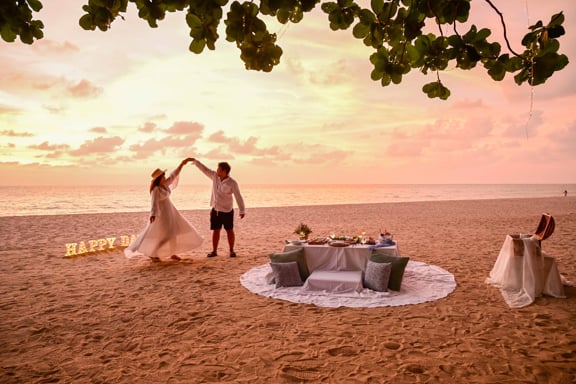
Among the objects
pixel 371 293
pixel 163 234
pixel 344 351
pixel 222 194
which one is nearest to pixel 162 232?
pixel 163 234

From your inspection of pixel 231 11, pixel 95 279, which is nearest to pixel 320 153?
pixel 95 279

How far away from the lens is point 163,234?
8273mm

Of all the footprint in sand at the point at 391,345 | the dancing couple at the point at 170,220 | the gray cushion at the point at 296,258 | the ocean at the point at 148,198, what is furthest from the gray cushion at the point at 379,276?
the ocean at the point at 148,198

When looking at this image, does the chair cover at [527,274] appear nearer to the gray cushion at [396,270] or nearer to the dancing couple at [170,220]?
the gray cushion at [396,270]

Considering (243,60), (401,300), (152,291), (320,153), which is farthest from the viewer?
(320,153)

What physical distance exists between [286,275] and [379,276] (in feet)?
5.44

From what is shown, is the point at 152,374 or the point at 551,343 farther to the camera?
the point at 551,343

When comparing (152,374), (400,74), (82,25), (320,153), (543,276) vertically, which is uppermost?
(320,153)

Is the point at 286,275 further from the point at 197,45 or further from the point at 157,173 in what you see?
the point at 197,45

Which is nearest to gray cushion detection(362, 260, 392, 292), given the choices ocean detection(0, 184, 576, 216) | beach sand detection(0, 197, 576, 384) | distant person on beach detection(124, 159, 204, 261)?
beach sand detection(0, 197, 576, 384)

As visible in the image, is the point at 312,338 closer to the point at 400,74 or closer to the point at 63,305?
the point at 400,74

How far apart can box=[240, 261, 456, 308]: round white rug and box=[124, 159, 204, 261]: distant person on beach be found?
217cm

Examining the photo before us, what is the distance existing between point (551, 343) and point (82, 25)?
214 inches

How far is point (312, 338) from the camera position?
14.3 feet
